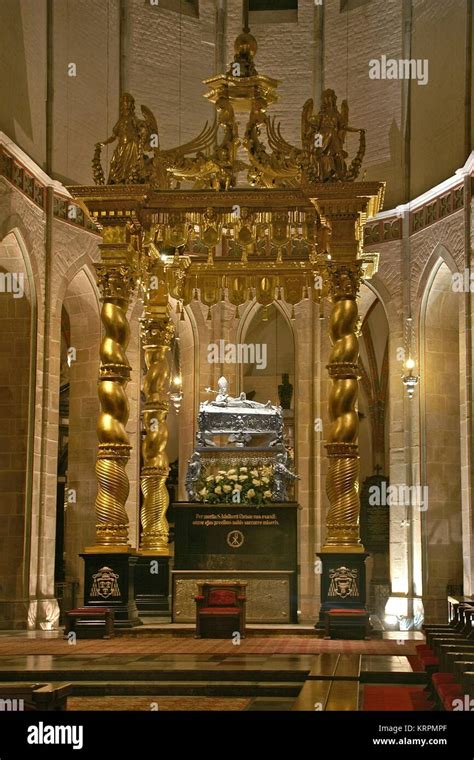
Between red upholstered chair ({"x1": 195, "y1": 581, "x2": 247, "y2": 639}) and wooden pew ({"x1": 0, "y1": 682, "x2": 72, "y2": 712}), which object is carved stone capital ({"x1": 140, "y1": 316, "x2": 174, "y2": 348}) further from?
wooden pew ({"x1": 0, "y1": 682, "x2": 72, "y2": 712})

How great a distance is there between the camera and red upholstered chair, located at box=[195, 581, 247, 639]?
44.4 ft

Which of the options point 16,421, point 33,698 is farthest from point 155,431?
point 33,698

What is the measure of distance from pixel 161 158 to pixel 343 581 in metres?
5.53

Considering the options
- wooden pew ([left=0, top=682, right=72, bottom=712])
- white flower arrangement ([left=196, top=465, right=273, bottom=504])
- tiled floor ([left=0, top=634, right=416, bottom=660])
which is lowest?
tiled floor ([left=0, top=634, right=416, bottom=660])

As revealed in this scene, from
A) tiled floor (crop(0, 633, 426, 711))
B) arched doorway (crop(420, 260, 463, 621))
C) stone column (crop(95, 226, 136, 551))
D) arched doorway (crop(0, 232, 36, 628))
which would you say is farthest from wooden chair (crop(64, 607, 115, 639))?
arched doorway (crop(420, 260, 463, 621))

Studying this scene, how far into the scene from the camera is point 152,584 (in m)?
17.5

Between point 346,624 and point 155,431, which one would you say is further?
point 155,431

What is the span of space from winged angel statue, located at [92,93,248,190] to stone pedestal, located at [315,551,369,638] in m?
4.63

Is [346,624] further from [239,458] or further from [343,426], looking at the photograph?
[239,458]

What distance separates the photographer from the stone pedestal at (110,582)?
47.0 feet

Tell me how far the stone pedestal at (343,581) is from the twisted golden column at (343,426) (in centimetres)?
12

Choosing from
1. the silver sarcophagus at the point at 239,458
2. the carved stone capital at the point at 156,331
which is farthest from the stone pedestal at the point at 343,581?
the carved stone capital at the point at 156,331

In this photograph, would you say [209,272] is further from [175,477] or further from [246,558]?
[175,477]

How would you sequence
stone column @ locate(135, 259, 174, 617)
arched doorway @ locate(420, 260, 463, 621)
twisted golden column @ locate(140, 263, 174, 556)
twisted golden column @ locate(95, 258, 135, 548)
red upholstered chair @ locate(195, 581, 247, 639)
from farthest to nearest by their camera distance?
arched doorway @ locate(420, 260, 463, 621) → twisted golden column @ locate(140, 263, 174, 556) → stone column @ locate(135, 259, 174, 617) → twisted golden column @ locate(95, 258, 135, 548) → red upholstered chair @ locate(195, 581, 247, 639)
